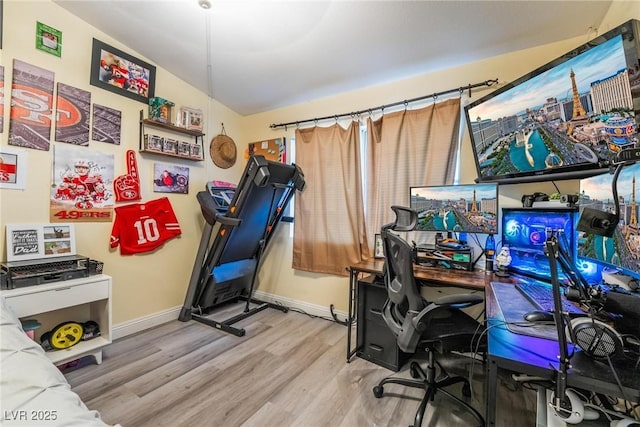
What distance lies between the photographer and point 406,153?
2592mm

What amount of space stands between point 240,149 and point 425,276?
295cm

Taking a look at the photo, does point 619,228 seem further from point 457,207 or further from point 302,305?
point 302,305

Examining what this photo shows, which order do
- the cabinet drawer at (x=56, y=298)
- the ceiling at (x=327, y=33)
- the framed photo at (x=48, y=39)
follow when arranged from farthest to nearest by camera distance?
the framed photo at (x=48, y=39) < the ceiling at (x=327, y=33) < the cabinet drawer at (x=56, y=298)

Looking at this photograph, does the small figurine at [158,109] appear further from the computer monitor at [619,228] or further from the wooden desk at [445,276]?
the computer monitor at [619,228]

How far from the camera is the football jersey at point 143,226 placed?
2.56 metres

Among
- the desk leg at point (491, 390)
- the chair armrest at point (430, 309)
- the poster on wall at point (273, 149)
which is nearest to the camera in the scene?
the desk leg at point (491, 390)

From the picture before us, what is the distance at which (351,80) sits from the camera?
9.11 ft

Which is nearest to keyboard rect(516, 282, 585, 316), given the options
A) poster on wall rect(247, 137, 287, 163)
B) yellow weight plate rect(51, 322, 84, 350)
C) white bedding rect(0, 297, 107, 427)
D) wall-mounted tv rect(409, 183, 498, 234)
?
wall-mounted tv rect(409, 183, 498, 234)

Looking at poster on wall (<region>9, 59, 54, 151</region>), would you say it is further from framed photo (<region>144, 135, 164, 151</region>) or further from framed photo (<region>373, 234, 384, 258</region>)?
framed photo (<region>373, 234, 384, 258</region>)

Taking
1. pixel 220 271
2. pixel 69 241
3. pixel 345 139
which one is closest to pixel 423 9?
pixel 345 139

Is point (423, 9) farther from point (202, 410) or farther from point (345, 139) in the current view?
point (202, 410)

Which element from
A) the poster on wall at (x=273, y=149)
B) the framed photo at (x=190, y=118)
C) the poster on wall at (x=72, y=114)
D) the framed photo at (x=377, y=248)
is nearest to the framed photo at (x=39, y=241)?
the poster on wall at (x=72, y=114)

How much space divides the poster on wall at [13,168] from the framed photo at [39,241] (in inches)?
11.8

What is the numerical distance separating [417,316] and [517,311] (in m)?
0.44
